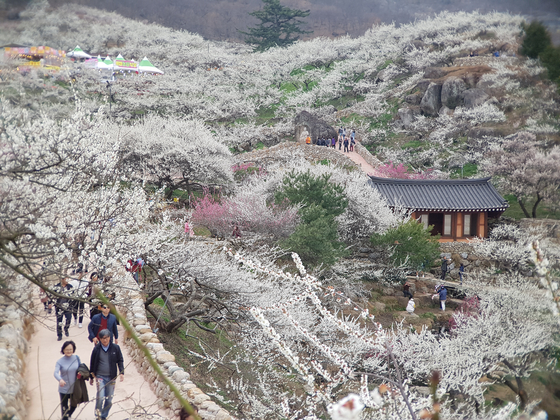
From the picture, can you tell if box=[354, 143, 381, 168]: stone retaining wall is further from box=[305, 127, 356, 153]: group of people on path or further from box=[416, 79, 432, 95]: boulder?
box=[416, 79, 432, 95]: boulder

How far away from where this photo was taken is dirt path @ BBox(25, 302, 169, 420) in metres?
6.45

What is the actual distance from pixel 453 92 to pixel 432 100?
184 cm

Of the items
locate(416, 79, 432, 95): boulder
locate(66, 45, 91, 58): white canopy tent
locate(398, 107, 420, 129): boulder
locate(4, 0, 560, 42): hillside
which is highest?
locate(4, 0, 560, 42): hillside

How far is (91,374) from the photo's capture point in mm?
6262

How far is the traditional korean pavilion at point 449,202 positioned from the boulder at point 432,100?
16.6 m

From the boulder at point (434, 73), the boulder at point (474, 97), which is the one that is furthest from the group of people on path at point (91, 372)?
the boulder at point (434, 73)

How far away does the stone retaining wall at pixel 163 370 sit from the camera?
654 centimetres

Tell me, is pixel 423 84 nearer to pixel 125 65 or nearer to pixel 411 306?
pixel 411 306

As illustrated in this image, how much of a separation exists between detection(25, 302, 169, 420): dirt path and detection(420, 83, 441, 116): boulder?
1449 inches

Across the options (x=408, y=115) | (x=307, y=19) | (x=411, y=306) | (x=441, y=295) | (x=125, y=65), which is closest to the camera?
(x=411, y=306)

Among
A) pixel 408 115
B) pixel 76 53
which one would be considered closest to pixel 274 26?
pixel 76 53

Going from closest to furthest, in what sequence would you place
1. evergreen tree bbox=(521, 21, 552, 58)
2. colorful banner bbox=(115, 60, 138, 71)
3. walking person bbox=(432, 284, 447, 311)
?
evergreen tree bbox=(521, 21, 552, 58) → walking person bbox=(432, 284, 447, 311) → colorful banner bbox=(115, 60, 138, 71)

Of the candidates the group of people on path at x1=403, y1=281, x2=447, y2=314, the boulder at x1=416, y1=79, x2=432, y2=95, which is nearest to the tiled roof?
the group of people on path at x1=403, y1=281, x2=447, y2=314

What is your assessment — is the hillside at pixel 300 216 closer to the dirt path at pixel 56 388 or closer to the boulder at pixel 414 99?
the boulder at pixel 414 99
